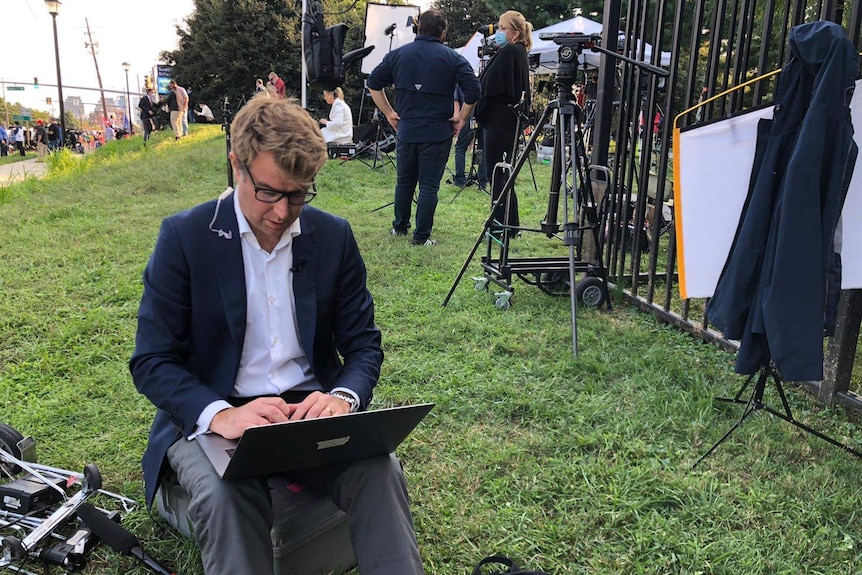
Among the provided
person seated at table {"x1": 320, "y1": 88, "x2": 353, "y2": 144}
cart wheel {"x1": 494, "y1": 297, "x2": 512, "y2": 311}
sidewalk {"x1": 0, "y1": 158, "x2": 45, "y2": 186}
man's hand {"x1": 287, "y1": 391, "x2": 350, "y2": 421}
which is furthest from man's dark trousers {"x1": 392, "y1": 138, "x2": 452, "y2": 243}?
sidewalk {"x1": 0, "y1": 158, "x2": 45, "y2": 186}

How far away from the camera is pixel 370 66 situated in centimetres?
1194

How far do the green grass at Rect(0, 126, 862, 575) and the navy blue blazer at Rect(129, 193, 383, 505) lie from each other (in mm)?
610

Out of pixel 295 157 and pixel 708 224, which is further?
pixel 708 224

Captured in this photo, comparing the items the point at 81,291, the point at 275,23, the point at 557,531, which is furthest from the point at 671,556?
the point at 275,23

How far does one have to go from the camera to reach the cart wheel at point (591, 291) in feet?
13.9

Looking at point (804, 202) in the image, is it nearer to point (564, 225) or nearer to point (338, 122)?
point (564, 225)

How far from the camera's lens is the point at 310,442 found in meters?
1.55

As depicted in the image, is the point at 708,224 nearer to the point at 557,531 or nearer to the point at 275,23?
the point at 557,531

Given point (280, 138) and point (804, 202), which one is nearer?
point (280, 138)

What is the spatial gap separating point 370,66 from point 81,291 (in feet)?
28.3

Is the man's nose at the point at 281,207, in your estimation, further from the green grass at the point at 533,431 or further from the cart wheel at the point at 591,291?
the cart wheel at the point at 591,291

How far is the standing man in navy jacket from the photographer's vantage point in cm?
557

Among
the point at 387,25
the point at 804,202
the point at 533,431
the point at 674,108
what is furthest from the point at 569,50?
the point at 387,25

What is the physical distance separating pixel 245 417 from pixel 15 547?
30.9 inches
